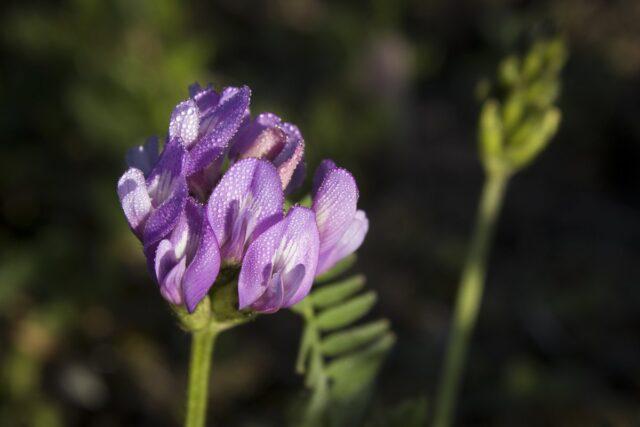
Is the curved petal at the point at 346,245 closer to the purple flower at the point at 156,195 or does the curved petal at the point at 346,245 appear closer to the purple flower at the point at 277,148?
the purple flower at the point at 277,148

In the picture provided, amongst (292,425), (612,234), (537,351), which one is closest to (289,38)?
(612,234)

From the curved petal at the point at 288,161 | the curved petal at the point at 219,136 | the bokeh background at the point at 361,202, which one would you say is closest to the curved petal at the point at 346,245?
the curved petal at the point at 288,161

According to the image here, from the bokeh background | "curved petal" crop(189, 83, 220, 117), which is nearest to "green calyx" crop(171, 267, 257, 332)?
"curved petal" crop(189, 83, 220, 117)

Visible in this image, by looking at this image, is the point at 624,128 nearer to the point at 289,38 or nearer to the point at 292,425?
the point at 289,38

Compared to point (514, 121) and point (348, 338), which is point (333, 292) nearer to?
point (348, 338)

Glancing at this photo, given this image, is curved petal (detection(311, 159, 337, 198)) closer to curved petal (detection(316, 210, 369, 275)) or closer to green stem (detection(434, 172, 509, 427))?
curved petal (detection(316, 210, 369, 275))

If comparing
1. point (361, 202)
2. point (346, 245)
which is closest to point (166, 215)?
point (346, 245)

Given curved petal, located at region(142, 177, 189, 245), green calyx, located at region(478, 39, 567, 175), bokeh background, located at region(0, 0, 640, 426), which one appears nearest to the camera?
curved petal, located at region(142, 177, 189, 245)
